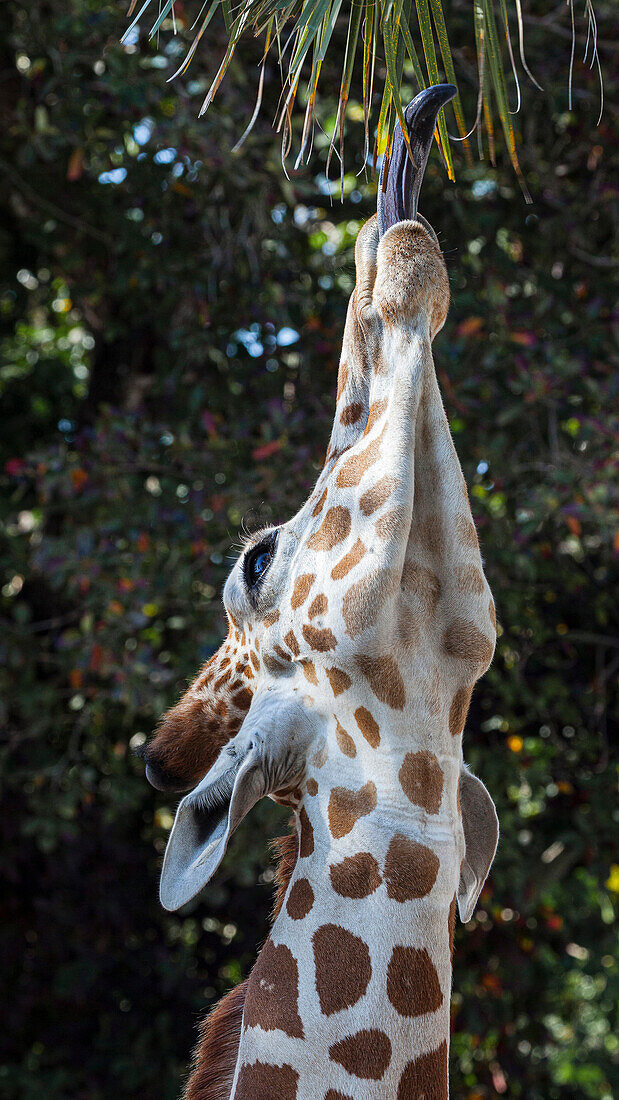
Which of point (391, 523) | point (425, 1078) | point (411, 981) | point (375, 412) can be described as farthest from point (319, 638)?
point (425, 1078)

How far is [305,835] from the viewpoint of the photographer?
1.17 meters

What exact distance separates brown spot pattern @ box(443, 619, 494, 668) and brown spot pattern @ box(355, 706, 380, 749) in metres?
0.12

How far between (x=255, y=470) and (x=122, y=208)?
1.15 metres

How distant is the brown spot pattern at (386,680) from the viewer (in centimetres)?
111

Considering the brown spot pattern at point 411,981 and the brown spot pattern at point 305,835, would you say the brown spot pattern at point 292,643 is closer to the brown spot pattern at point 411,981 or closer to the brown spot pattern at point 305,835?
the brown spot pattern at point 305,835

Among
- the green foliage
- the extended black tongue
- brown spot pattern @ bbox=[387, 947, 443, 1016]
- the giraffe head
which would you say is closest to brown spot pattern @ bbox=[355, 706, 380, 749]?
the giraffe head

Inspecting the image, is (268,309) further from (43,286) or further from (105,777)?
(105,777)

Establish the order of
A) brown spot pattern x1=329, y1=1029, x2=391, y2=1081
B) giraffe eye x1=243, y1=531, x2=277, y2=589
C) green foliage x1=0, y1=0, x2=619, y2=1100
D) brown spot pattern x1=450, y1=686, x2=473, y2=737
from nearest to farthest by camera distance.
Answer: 1. brown spot pattern x1=329, y1=1029, x2=391, y2=1081
2. brown spot pattern x1=450, y1=686, x2=473, y2=737
3. giraffe eye x1=243, y1=531, x2=277, y2=589
4. green foliage x1=0, y1=0, x2=619, y2=1100

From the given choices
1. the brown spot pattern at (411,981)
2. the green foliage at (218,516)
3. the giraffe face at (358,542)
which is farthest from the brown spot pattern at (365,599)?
the green foliage at (218,516)

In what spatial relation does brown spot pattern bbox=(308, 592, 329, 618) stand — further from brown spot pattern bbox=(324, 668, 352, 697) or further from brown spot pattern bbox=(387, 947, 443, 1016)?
brown spot pattern bbox=(387, 947, 443, 1016)

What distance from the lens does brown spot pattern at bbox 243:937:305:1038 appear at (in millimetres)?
1095

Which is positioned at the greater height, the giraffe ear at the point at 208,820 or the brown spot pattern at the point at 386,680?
the brown spot pattern at the point at 386,680

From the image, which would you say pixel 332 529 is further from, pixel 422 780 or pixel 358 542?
pixel 422 780

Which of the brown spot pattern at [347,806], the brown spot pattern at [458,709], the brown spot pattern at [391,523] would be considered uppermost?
the brown spot pattern at [391,523]
